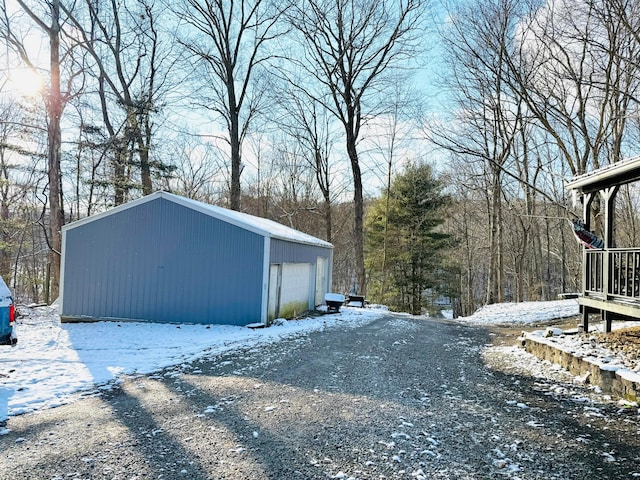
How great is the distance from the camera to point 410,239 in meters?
21.7

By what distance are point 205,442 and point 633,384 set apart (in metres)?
4.48

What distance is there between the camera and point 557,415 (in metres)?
4.24

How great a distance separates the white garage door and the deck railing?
23.3 feet

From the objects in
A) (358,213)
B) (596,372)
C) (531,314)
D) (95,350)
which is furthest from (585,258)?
(358,213)

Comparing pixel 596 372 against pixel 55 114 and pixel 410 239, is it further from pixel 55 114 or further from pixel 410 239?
pixel 55 114

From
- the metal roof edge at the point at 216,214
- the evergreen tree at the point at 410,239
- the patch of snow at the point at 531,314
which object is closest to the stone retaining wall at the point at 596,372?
the patch of snow at the point at 531,314

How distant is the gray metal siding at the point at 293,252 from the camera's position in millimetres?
10648

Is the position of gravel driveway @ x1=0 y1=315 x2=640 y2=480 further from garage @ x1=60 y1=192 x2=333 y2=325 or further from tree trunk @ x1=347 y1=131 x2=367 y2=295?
tree trunk @ x1=347 y1=131 x2=367 y2=295

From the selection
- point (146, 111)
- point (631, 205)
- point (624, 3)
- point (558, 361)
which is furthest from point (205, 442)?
point (631, 205)

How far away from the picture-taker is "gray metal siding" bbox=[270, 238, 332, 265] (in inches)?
419

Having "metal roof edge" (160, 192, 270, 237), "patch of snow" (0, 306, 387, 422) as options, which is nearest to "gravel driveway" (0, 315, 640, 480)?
"patch of snow" (0, 306, 387, 422)

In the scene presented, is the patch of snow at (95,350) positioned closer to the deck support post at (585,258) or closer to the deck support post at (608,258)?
the deck support post at (585,258)

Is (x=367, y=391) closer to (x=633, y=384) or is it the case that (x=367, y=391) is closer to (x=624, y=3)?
(x=633, y=384)

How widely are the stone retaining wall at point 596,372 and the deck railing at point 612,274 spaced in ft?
4.51
